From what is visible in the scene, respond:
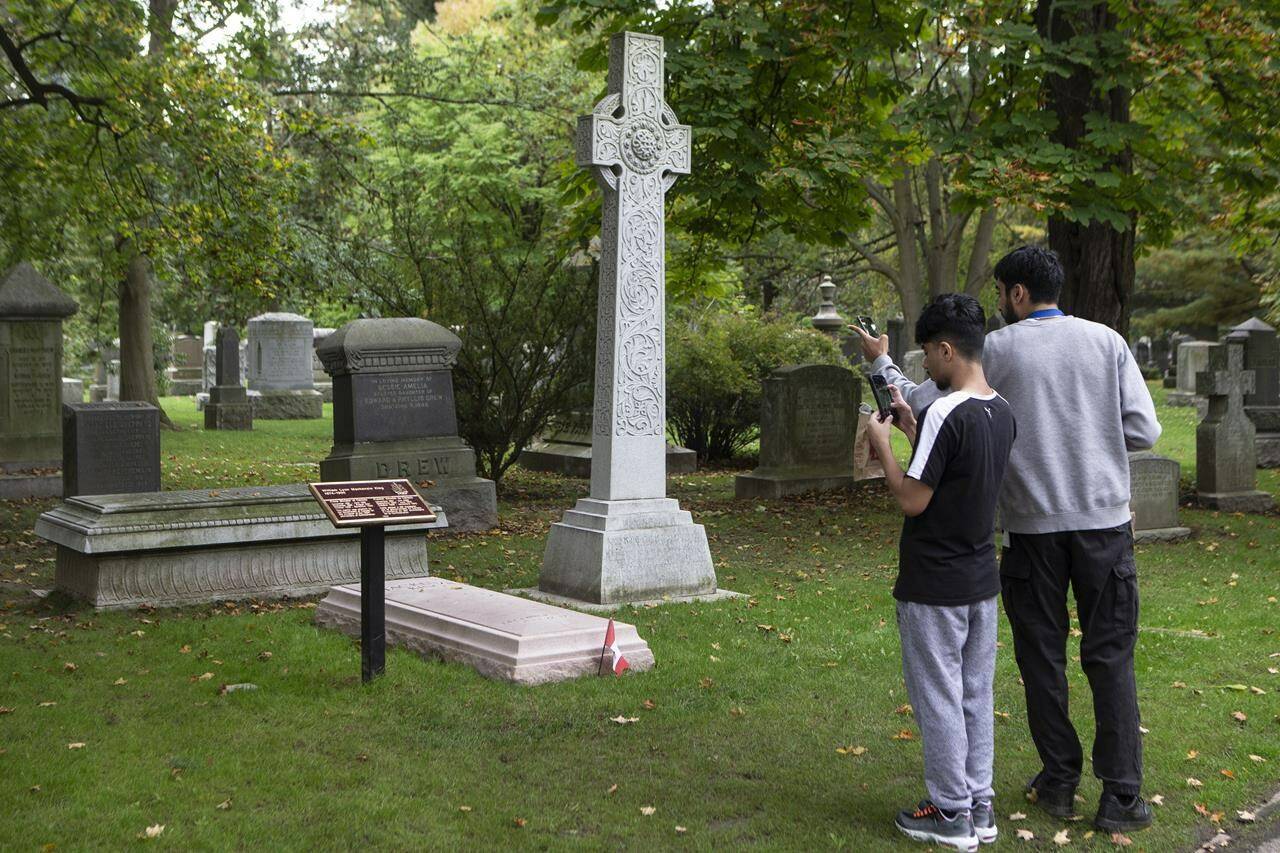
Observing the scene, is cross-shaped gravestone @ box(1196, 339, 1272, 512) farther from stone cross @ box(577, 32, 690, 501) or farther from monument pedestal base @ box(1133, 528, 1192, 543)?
stone cross @ box(577, 32, 690, 501)

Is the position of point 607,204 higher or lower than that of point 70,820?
higher

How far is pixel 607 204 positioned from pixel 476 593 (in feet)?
A: 9.71

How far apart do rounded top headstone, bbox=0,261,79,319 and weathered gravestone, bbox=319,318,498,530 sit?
16.1ft

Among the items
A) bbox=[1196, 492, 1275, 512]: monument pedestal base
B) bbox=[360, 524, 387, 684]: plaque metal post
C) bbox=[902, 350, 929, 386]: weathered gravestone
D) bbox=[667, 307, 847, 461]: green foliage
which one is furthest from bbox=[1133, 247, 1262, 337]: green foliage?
bbox=[360, 524, 387, 684]: plaque metal post

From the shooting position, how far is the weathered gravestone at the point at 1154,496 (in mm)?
12664

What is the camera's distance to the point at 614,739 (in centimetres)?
607

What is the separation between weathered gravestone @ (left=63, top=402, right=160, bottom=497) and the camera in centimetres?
1294

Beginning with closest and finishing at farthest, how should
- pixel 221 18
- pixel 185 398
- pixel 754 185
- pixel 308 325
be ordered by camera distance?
1. pixel 754 185
2. pixel 221 18
3. pixel 308 325
4. pixel 185 398

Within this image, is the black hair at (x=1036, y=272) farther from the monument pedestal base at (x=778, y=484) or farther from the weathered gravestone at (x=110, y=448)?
the monument pedestal base at (x=778, y=484)

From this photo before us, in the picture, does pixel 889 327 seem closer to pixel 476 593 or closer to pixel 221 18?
pixel 221 18

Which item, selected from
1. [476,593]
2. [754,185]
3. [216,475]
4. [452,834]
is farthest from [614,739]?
[216,475]

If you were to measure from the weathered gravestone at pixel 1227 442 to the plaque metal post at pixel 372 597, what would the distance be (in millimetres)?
11215

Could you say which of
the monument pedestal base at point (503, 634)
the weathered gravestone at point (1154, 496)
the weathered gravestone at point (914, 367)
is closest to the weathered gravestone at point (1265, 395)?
the weathered gravestone at point (1154, 496)

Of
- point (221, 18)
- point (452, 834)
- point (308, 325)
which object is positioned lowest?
point (452, 834)
